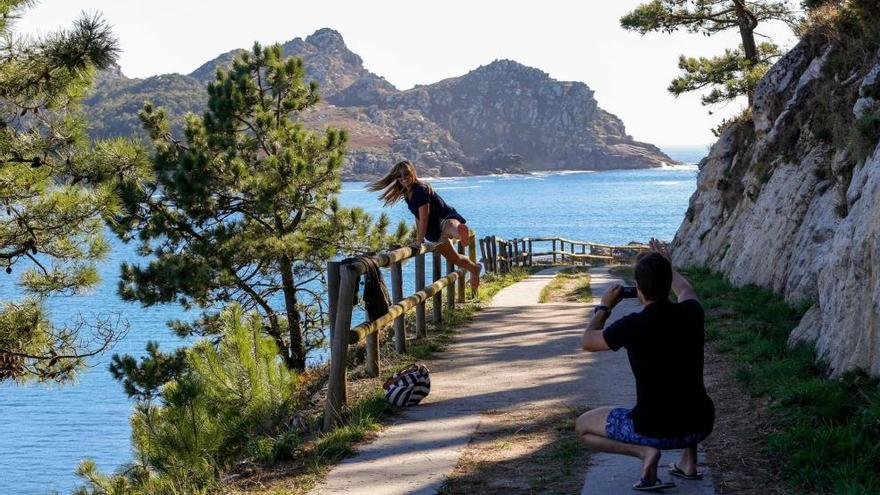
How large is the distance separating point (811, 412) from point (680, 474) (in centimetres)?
142

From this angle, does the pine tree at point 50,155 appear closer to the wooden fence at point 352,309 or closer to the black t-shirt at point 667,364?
the wooden fence at point 352,309

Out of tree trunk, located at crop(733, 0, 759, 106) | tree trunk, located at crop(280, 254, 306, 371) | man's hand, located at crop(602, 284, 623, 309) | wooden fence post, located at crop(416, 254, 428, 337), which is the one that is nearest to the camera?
man's hand, located at crop(602, 284, 623, 309)

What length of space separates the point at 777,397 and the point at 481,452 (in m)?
2.22

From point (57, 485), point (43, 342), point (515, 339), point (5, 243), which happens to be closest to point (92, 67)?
point (5, 243)

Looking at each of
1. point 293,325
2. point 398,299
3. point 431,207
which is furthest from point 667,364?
point 293,325

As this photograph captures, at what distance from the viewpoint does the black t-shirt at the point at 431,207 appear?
1077 centimetres

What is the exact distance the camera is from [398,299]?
9.79m

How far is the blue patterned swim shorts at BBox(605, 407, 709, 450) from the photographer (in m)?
4.93

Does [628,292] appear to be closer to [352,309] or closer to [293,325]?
[352,309]

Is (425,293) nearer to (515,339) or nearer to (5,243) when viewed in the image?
(515,339)

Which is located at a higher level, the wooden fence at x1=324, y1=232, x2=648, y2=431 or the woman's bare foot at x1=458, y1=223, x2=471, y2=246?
the woman's bare foot at x1=458, y1=223, x2=471, y2=246

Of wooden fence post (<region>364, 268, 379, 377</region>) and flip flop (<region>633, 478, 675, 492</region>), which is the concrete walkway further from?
wooden fence post (<region>364, 268, 379, 377</region>)

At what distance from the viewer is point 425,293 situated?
32.8 feet

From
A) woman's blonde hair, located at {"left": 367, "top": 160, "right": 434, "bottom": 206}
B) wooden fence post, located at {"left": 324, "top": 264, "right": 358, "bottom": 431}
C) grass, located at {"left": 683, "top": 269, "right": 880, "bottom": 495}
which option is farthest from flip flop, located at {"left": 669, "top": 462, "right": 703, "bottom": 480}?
woman's blonde hair, located at {"left": 367, "top": 160, "right": 434, "bottom": 206}
